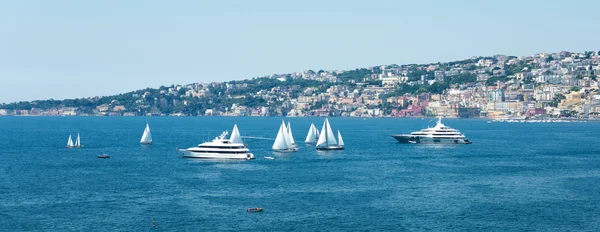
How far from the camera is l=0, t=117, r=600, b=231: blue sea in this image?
52781 millimetres

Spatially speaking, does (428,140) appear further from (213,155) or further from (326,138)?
(213,155)

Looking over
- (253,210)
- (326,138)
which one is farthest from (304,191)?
(326,138)

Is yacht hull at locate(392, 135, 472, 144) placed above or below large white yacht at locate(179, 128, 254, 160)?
below

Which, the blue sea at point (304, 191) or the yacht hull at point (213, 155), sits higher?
the yacht hull at point (213, 155)

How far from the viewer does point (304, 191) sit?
65.8 metres

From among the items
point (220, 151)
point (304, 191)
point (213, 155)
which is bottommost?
point (304, 191)

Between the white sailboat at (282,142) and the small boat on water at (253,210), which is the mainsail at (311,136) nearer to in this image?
the white sailboat at (282,142)

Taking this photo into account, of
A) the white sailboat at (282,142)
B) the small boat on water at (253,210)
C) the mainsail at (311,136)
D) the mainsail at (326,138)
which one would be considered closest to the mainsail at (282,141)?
the white sailboat at (282,142)

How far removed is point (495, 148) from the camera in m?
115

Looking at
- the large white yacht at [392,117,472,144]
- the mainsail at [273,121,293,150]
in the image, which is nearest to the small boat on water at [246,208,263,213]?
the mainsail at [273,121,293,150]

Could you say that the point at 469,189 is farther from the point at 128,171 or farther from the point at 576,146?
the point at 576,146

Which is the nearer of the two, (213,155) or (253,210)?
(253,210)

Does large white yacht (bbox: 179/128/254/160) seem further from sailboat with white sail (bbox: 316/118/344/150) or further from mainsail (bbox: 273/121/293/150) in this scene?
sailboat with white sail (bbox: 316/118/344/150)

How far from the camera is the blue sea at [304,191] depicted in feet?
173
